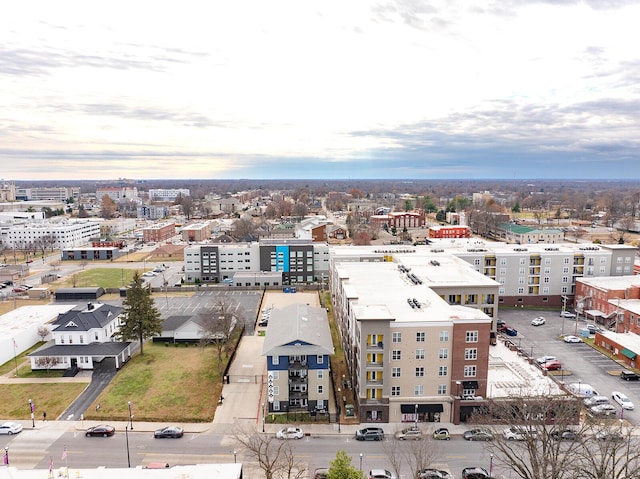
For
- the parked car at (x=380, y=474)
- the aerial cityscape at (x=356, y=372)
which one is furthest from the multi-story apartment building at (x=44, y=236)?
the parked car at (x=380, y=474)

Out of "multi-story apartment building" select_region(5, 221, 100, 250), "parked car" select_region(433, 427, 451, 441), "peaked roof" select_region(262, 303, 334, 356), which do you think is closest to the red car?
"parked car" select_region(433, 427, 451, 441)

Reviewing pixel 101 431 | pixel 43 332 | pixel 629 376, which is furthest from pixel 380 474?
pixel 43 332

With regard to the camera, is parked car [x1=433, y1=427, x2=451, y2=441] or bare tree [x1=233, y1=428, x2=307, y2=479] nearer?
bare tree [x1=233, y1=428, x2=307, y2=479]

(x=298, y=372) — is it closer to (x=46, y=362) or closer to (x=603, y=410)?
(x=603, y=410)

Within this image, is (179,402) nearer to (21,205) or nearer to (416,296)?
(416,296)

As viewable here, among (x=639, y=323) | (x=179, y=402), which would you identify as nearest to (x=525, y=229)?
(x=639, y=323)

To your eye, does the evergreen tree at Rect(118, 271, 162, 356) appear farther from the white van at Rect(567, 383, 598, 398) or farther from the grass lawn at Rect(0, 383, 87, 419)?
the white van at Rect(567, 383, 598, 398)

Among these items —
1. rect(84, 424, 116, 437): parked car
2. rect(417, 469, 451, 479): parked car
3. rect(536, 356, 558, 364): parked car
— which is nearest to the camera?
rect(417, 469, 451, 479): parked car
